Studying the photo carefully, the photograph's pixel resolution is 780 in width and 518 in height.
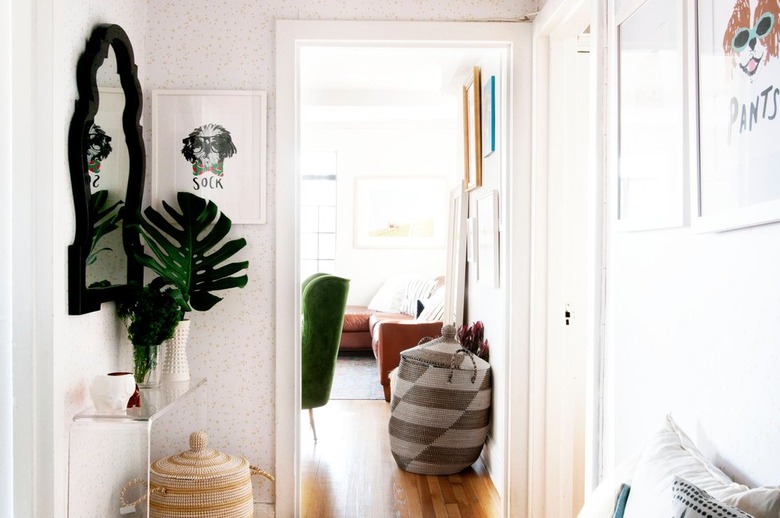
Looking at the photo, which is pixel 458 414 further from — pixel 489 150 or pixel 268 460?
pixel 489 150

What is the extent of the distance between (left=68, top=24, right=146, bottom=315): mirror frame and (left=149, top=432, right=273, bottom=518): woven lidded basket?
676mm

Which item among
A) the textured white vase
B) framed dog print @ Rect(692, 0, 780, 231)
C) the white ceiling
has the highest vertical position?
the white ceiling

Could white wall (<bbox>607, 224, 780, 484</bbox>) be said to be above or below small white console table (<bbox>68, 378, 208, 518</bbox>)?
above

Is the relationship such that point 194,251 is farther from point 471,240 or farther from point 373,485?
point 471,240

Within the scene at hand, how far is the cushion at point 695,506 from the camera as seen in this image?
0.93 metres

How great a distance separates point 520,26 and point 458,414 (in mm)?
1916

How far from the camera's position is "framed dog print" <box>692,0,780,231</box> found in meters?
1.14

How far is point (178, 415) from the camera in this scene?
2.93 meters

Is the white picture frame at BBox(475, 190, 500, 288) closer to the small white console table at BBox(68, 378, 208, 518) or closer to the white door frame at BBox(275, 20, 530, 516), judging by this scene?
the white door frame at BBox(275, 20, 530, 516)

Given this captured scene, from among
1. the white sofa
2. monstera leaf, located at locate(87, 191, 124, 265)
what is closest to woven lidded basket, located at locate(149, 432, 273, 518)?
monstera leaf, located at locate(87, 191, 124, 265)

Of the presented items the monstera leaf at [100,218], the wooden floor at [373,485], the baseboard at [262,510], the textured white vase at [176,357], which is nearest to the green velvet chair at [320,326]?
the wooden floor at [373,485]

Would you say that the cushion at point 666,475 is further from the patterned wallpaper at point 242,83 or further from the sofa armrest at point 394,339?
the sofa armrest at point 394,339

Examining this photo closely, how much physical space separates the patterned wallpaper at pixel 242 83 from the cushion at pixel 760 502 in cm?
209

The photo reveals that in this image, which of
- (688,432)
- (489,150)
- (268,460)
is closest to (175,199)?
(268,460)
